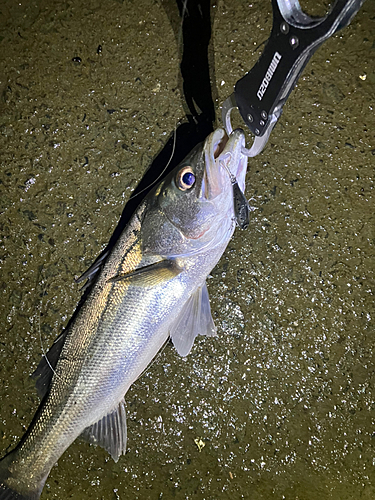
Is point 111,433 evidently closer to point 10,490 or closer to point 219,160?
point 10,490

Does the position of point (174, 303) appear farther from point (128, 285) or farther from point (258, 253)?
point (258, 253)

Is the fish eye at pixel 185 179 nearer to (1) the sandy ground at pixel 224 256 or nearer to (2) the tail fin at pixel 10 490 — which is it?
(1) the sandy ground at pixel 224 256

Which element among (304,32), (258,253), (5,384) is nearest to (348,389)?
(258,253)

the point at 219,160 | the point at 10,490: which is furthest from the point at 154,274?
the point at 10,490

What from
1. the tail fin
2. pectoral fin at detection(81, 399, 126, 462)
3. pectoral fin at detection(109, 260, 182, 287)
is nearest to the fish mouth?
pectoral fin at detection(109, 260, 182, 287)

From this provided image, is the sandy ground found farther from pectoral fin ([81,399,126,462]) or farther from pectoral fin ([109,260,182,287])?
pectoral fin ([109,260,182,287])
